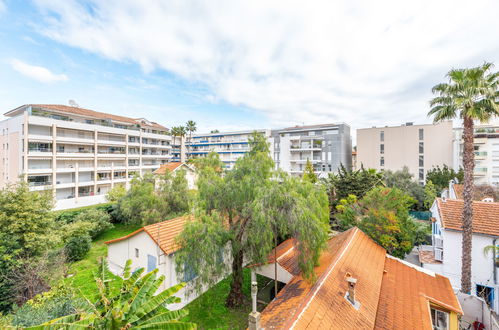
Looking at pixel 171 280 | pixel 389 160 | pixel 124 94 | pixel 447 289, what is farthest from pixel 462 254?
pixel 389 160

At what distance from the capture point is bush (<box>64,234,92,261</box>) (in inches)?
740

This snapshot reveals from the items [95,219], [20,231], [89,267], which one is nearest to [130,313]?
[20,231]

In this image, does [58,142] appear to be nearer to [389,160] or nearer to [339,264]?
[339,264]

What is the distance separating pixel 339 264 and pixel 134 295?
9.67 m

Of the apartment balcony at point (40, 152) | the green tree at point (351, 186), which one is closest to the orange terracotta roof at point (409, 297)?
the green tree at point (351, 186)

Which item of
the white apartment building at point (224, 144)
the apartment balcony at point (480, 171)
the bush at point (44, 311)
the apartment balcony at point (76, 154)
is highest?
the white apartment building at point (224, 144)

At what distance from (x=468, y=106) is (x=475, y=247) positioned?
9182 mm

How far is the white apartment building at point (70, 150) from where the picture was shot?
107 ft

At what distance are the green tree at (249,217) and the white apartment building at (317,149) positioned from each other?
38739 millimetres

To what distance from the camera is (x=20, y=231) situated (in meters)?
13.7

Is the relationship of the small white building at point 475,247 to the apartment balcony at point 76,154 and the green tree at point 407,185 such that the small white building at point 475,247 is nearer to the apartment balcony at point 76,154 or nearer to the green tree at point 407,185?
the green tree at point 407,185

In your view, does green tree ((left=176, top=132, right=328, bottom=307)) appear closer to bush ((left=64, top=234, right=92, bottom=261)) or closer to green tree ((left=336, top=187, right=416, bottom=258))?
green tree ((left=336, top=187, right=416, bottom=258))

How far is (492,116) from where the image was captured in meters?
13.0

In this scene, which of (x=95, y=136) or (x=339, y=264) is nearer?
(x=339, y=264)
